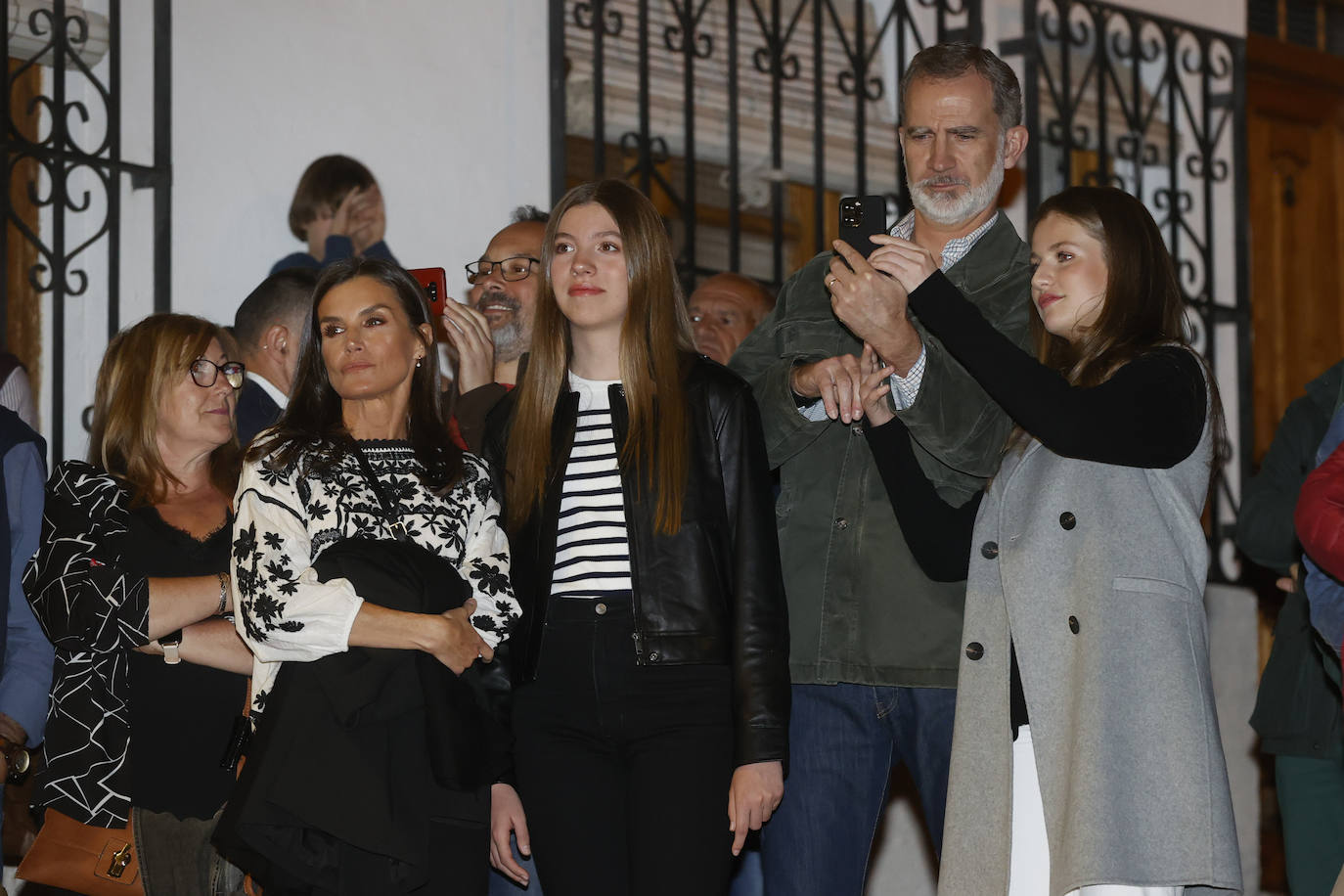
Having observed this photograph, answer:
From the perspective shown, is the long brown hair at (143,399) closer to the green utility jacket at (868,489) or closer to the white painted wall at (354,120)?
the green utility jacket at (868,489)

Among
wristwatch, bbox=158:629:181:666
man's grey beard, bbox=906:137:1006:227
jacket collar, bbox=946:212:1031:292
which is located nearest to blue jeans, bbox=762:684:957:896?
jacket collar, bbox=946:212:1031:292

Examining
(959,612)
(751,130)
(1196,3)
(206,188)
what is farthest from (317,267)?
(1196,3)

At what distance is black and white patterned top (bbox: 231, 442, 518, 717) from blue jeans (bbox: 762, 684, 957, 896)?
25.0 inches

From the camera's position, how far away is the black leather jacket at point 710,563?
2.89m

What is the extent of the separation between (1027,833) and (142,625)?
5.90ft

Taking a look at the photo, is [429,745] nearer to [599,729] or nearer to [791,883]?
[599,729]

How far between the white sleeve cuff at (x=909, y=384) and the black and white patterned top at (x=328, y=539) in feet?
2.70

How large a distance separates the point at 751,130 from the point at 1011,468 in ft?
12.2

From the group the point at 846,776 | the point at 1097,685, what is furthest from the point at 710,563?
the point at 1097,685

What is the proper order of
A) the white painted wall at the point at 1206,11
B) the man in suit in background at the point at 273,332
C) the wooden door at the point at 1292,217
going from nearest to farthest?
the man in suit in background at the point at 273,332 → the white painted wall at the point at 1206,11 → the wooden door at the point at 1292,217

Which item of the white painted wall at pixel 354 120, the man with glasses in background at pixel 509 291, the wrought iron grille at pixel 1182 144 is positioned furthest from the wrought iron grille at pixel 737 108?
the man with glasses in background at pixel 509 291

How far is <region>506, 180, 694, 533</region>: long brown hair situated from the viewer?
300 cm

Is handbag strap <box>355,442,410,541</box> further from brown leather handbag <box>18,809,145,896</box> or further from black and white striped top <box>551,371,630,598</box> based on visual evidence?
brown leather handbag <box>18,809,145,896</box>

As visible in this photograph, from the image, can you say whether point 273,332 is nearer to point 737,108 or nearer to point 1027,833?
point 737,108
